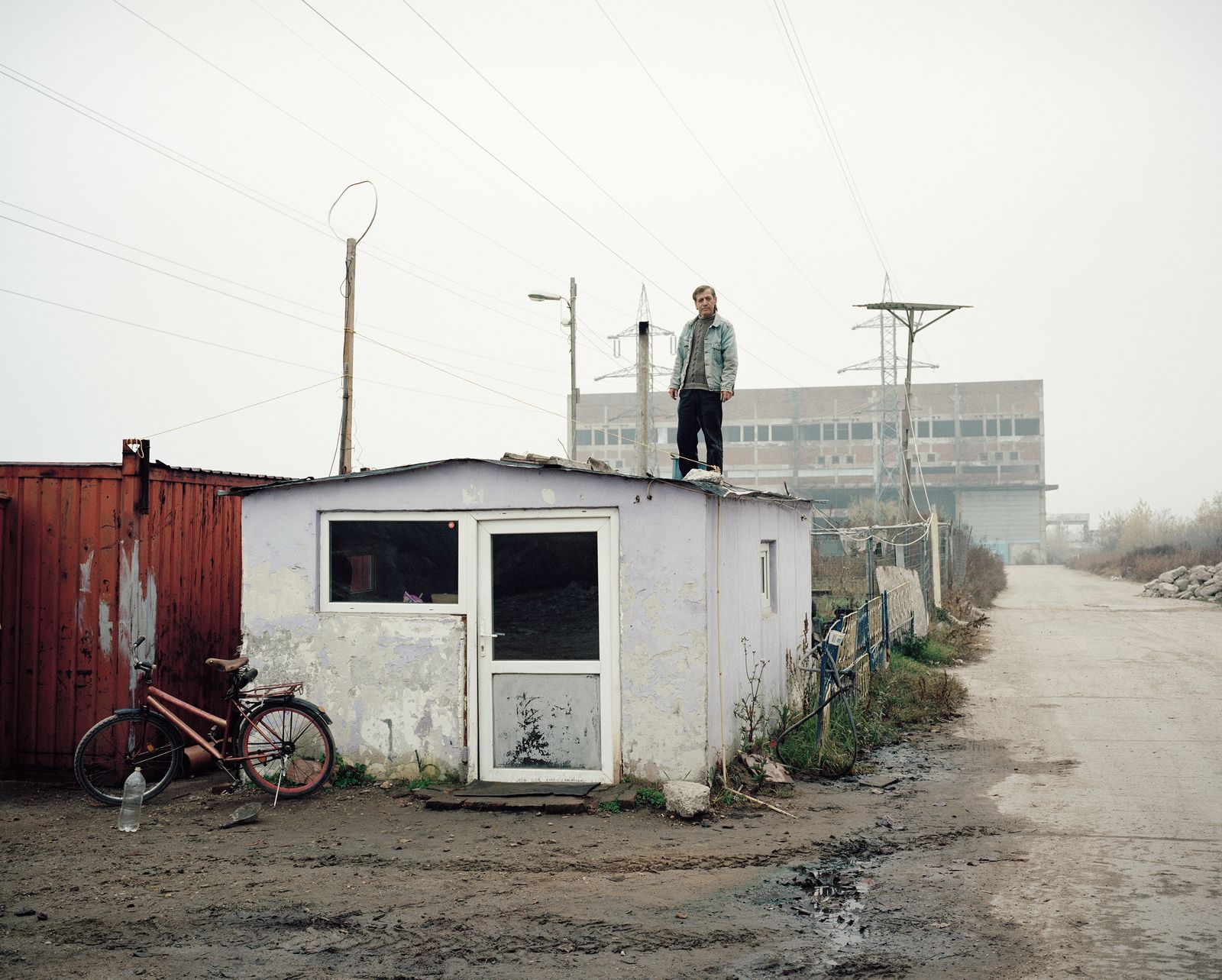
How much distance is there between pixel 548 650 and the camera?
322 inches

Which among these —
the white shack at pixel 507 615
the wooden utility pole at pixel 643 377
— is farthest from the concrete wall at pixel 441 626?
the wooden utility pole at pixel 643 377

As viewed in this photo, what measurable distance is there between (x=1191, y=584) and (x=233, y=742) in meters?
30.7

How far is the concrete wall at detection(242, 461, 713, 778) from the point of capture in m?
7.83

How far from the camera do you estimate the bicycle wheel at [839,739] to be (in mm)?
8867

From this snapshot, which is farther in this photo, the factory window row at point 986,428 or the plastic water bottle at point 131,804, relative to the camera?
the factory window row at point 986,428

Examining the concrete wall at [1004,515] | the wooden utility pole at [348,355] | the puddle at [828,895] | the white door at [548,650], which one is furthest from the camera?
the concrete wall at [1004,515]

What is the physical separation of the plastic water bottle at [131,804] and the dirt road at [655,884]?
0.28 feet

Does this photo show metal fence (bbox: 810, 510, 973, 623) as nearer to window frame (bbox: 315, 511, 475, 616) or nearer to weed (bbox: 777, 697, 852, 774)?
weed (bbox: 777, 697, 852, 774)

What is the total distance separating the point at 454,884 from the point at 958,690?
346 inches

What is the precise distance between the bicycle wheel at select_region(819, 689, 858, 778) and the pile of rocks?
22804 mm

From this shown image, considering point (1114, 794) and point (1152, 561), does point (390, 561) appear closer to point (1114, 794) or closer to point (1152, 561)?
point (1114, 794)

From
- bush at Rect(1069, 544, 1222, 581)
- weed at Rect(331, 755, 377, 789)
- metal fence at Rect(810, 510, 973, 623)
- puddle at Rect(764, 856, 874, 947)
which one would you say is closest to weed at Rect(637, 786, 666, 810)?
puddle at Rect(764, 856, 874, 947)

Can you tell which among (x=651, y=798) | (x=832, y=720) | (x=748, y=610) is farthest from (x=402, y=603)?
(x=832, y=720)

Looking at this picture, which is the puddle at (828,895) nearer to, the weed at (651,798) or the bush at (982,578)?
the weed at (651,798)
